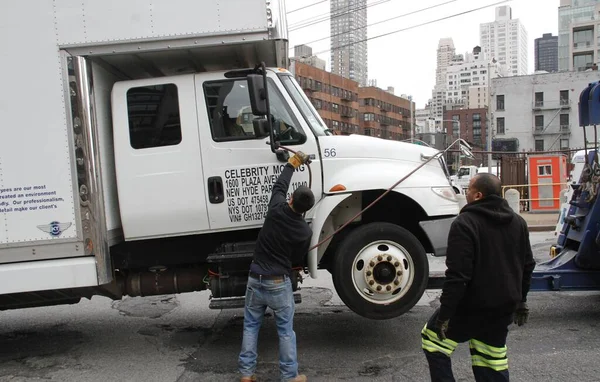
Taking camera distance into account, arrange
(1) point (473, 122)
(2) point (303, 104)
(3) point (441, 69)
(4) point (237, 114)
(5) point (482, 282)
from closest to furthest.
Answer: (5) point (482, 282)
(4) point (237, 114)
(2) point (303, 104)
(1) point (473, 122)
(3) point (441, 69)

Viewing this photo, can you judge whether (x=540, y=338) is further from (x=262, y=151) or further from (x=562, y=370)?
(x=262, y=151)

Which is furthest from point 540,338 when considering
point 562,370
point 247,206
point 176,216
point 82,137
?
point 82,137

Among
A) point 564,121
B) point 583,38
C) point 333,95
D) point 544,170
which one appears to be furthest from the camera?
point 333,95

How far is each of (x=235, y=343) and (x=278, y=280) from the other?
158 centimetres

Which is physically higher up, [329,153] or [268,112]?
[268,112]

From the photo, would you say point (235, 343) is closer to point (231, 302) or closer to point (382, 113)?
point (231, 302)

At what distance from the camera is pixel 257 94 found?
4676 mm

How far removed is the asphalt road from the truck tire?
1.63 feet

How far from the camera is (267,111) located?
15.5ft

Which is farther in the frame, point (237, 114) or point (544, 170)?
point (544, 170)

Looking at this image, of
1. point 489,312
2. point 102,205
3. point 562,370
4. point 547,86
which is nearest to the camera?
point 489,312

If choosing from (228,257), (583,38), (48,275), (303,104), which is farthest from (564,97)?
(48,275)

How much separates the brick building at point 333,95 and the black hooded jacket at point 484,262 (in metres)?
84.4

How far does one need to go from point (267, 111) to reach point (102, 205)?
5.55 ft
